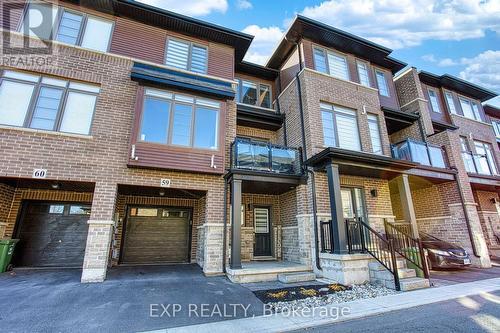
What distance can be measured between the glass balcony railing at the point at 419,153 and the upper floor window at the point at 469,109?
21.3 feet

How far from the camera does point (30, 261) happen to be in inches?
300

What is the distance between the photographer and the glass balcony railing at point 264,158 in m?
8.09

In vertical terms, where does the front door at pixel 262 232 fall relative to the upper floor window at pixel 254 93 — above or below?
below

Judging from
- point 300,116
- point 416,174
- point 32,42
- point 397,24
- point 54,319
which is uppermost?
point 397,24

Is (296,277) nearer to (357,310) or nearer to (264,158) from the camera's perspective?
(357,310)

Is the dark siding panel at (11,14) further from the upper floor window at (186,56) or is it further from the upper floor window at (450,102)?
the upper floor window at (450,102)

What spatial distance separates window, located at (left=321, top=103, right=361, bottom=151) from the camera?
9211 mm

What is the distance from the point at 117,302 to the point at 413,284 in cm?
695

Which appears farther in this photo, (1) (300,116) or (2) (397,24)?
(2) (397,24)

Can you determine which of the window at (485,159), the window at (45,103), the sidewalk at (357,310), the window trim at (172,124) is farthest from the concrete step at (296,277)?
the window at (485,159)

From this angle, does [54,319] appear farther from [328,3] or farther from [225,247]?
[328,3]

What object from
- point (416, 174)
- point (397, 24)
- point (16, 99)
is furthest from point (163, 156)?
point (397, 24)

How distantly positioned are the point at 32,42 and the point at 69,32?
1.13m

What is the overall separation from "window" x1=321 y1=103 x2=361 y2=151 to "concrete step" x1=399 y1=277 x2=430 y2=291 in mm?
4956
